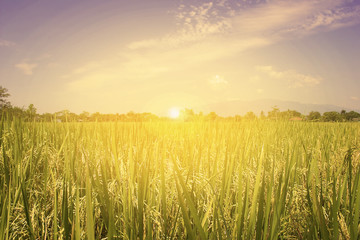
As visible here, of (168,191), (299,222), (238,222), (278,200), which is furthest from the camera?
(168,191)

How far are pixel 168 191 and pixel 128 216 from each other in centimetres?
A: 45

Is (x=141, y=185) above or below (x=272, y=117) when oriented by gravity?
below

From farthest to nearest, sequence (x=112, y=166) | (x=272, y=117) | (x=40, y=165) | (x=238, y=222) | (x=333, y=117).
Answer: (x=333, y=117) → (x=272, y=117) → (x=40, y=165) → (x=112, y=166) → (x=238, y=222)

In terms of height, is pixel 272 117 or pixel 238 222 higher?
pixel 272 117

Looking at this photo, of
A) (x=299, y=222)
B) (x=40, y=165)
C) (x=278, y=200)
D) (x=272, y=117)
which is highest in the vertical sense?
(x=272, y=117)

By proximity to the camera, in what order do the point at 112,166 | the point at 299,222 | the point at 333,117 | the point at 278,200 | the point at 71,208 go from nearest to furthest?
the point at 278,200
the point at 71,208
the point at 299,222
the point at 112,166
the point at 333,117

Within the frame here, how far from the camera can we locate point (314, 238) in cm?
107

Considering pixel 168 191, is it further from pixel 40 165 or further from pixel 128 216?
pixel 40 165

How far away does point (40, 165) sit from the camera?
2.22 metres

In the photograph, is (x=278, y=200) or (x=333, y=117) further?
(x=333, y=117)

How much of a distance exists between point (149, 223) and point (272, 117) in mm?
6700

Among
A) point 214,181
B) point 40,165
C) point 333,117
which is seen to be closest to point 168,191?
point 214,181

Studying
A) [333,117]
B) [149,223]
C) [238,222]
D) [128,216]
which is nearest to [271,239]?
[238,222]

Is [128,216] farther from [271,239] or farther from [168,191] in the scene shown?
[271,239]
